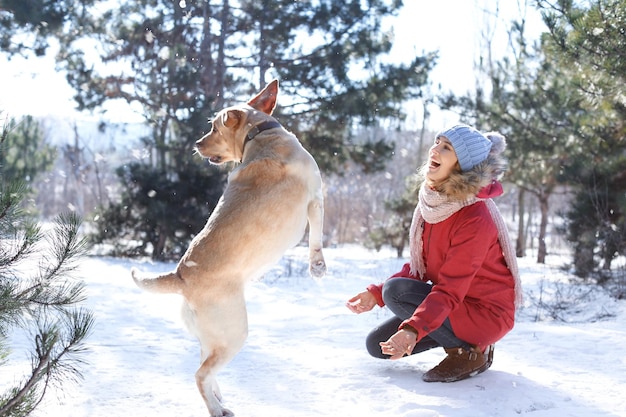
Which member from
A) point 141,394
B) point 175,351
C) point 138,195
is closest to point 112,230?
point 138,195

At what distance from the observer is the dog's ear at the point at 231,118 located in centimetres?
335

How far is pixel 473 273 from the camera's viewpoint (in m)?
2.93

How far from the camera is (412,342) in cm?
256

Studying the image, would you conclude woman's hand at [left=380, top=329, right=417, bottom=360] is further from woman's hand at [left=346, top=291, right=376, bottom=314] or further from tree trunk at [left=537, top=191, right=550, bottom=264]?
tree trunk at [left=537, top=191, right=550, bottom=264]

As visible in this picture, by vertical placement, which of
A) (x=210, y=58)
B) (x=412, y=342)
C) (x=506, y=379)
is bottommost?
(x=506, y=379)

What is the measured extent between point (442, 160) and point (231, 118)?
4.17 ft

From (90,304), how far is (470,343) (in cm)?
442

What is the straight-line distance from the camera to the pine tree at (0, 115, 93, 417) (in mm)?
2098

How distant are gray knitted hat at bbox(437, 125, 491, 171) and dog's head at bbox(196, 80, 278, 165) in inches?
45.3

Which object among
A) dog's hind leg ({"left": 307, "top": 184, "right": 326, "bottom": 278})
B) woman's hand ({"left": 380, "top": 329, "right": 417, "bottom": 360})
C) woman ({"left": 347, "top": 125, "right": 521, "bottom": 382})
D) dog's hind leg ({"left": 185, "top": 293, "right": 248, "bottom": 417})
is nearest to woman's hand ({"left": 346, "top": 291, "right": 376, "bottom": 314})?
woman ({"left": 347, "top": 125, "right": 521, "bottom": 382})

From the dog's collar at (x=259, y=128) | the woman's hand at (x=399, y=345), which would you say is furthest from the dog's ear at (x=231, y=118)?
the woman's hand at (x=399, y=345)

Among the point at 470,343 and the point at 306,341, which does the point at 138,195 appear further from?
the point at 470,343

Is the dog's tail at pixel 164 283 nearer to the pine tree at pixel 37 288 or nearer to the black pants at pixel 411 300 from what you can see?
the pine tree at pixel 37 288

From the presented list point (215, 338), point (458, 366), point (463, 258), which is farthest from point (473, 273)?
point (215, 338)
